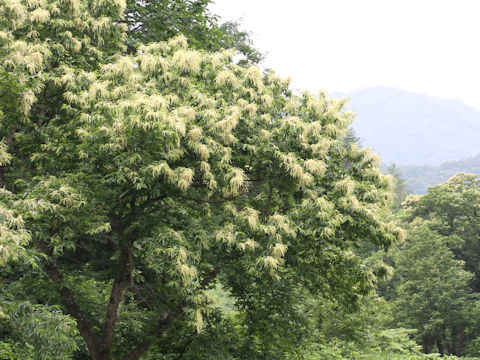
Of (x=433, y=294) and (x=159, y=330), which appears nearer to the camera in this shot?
(x=159, y=330)

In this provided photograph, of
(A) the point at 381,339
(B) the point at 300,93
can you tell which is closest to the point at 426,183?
(A) the point at 381,339

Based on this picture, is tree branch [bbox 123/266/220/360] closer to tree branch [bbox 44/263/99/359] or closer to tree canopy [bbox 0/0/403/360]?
tree canopy [bbox 0/0/403/360]

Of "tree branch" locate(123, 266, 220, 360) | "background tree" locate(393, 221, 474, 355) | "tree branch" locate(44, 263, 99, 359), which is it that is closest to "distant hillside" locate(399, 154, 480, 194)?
"background tree" locate(393, 221, 474, 355)

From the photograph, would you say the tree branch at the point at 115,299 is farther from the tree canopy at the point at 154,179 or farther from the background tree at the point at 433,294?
the background tree at the point at 433,294

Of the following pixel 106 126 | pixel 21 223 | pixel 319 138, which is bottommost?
pixel 21 223

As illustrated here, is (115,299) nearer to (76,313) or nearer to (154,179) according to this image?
(76,313)

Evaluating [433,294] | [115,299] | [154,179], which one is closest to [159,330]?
[115,299]

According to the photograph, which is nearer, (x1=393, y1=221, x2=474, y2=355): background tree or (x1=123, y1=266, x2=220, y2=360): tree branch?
(x1=123, y1=266, x2=220, y2=360): tree branch

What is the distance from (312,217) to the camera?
8.45 metres

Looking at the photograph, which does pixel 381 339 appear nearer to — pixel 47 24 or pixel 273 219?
pixel 273 219

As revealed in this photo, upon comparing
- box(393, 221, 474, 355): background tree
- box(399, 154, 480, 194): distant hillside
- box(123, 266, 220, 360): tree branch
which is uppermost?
box(399, 154, 480, 194): distant hillside

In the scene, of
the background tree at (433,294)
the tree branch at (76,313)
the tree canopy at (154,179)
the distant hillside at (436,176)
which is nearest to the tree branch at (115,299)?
the tree canopy at (154,179)

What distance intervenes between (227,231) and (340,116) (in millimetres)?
4182

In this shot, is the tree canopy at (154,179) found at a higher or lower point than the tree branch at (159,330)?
higher
